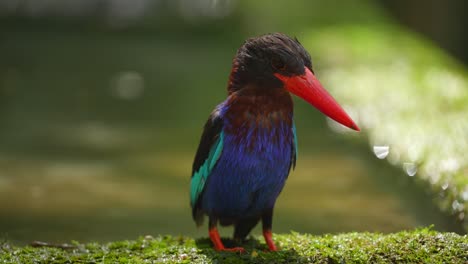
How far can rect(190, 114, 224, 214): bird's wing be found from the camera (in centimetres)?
405

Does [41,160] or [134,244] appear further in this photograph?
[41,160]

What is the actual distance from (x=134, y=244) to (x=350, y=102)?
4.65 meters

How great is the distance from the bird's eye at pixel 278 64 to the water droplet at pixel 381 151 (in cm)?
321

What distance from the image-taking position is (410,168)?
20.9 ft

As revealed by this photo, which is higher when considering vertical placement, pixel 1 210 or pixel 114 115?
pixel 114 115

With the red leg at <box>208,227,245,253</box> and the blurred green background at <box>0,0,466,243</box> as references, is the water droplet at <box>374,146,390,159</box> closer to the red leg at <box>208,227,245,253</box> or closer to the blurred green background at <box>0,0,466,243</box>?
the blurred green background at <box>0,0,466,243</box>

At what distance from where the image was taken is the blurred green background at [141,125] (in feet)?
19.2

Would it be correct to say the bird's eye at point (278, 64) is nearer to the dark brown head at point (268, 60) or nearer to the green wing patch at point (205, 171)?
the dark brown head at point (268, 60)

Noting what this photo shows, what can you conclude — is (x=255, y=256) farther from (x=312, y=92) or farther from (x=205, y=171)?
(x=312, y=92)

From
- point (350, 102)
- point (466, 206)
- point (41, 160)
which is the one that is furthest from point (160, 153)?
point (466, 206)

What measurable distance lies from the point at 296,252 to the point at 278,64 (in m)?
0.93

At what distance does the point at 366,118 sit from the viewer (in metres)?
8.01

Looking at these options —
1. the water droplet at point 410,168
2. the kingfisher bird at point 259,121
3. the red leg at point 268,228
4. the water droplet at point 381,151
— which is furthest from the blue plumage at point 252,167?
the water droplet at point 381,151

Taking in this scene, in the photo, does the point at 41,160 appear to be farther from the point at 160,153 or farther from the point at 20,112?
the point at 20,112
